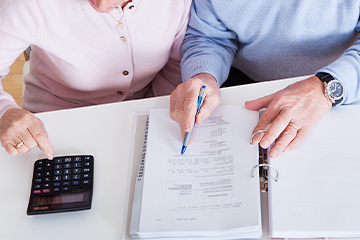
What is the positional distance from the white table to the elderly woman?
0.24 ft

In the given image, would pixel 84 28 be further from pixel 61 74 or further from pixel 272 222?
pixel 272 222

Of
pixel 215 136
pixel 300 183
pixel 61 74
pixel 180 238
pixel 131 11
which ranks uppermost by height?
pixel 131 11

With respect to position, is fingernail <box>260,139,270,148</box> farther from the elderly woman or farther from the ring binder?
the elderly woman

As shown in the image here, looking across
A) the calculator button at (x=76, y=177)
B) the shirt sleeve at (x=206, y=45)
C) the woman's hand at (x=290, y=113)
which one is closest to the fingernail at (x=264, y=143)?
the woman's hand at (x=290, y=113)

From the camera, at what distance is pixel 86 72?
1196 millimetres

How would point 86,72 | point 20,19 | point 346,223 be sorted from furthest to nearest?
point 86,72 < point 20,19 < point 346,223

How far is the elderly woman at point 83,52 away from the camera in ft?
3.22

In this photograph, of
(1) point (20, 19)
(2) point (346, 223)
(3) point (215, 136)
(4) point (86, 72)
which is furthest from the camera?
(4) point (86, 72)

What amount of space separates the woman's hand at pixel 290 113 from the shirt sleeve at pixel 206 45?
0.25m

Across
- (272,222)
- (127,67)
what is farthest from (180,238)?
(127,67)

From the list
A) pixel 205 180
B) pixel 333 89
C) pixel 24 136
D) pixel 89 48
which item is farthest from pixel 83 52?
pixel 333 89

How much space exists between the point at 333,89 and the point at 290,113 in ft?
0.45

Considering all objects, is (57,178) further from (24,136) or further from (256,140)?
(256,140)

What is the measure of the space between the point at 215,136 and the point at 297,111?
0.22 metres
